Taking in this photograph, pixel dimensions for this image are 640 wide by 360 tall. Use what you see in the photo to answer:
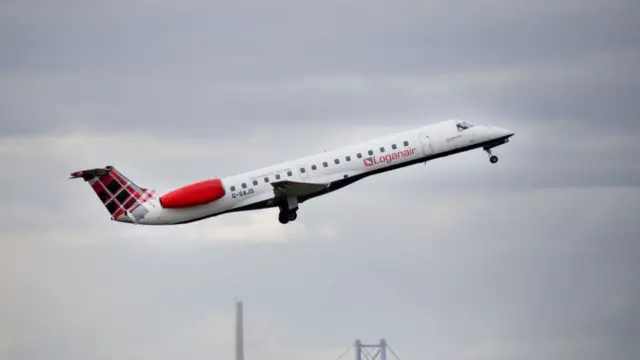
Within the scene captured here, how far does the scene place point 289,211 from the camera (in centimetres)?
7206

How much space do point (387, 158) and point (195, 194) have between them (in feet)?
31.5

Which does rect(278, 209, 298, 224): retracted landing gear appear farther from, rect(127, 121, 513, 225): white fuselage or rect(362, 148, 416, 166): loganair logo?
rect(362, 148, 416, 166): loganair logo

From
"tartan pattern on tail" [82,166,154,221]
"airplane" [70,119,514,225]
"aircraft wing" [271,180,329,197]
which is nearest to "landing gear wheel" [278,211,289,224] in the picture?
"airplane" [70,119,514,225]

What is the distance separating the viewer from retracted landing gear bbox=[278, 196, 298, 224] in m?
71.6

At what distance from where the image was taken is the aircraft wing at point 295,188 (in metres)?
69.9

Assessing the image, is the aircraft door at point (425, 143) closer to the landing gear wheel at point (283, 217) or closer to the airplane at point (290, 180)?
the airplane at point (290, 180)

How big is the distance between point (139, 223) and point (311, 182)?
902 centimetres

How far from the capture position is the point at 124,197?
238ft

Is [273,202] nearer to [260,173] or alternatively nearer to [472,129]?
[260,173]

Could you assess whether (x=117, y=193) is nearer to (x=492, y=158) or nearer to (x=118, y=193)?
(x=118, y=193)

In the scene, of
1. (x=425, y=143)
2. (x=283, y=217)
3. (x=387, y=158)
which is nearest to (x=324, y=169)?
(x=387, y=158)

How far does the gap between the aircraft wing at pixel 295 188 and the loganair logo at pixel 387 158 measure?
239 cm

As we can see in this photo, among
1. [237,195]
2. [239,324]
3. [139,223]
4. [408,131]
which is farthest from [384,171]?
[239,324]

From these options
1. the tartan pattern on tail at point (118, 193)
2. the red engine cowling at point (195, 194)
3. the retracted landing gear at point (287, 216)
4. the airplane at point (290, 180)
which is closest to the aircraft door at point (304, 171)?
the airplane at point (290, 180)
